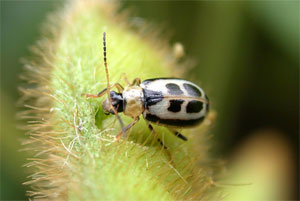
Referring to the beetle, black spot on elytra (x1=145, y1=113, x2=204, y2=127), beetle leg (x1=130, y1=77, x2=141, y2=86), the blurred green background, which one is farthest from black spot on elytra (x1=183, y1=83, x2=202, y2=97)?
the blurred green background

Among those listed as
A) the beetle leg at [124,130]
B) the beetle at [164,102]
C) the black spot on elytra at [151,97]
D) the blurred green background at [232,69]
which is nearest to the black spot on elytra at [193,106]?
the beetle at [164,102]

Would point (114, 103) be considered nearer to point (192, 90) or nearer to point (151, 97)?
point (151, 97)

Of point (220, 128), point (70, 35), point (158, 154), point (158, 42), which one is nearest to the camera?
point (158, 154)

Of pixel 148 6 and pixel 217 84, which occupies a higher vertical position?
pixel 148 6

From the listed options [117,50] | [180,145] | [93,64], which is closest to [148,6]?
[117,50]

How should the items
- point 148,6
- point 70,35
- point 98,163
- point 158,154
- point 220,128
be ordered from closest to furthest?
point 98,163
point 158,154
point 70,35
point 220,128
point 148,6

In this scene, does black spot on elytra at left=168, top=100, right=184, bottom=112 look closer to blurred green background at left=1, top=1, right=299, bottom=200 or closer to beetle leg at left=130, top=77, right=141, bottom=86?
beetle leg at left=130, top=77, right=141, bottom=86

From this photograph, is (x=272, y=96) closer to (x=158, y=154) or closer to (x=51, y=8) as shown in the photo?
(x=158, y=154)
